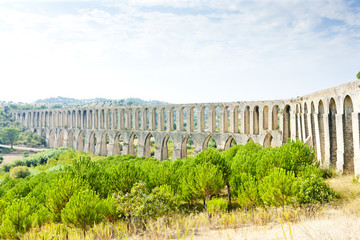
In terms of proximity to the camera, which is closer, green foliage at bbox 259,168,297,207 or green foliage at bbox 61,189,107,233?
green foliage at bbox 61,189,107,233

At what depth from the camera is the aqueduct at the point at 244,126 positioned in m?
14.5

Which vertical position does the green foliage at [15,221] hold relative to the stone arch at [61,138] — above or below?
below

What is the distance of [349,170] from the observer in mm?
14406

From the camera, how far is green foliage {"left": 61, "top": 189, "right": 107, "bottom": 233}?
8688 millimetres

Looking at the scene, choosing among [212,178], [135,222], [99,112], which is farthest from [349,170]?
[99,112]

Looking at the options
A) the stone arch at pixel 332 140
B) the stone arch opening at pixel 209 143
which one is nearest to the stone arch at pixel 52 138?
the stone arch opening at pixel 209 143

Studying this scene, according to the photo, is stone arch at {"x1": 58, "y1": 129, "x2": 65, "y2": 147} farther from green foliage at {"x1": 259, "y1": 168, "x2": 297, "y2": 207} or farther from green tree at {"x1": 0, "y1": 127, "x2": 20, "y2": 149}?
green foliage at {"x1": 259, "y1": 168, "x2": 297, "y2": 207}

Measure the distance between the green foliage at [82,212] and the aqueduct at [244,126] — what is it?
39.8ft

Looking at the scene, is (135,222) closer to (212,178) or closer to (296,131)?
(212,178)

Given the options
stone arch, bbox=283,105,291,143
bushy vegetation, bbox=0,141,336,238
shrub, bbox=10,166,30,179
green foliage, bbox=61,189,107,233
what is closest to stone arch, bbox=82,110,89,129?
shrub, bbox=10,166,30,179

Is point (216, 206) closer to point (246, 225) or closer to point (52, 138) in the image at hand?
point (246, 225)

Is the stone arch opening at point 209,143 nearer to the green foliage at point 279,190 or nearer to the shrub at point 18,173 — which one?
the shrub at point 18,173

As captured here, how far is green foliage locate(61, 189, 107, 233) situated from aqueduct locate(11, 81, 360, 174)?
1214 cm

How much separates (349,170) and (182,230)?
10624mm
